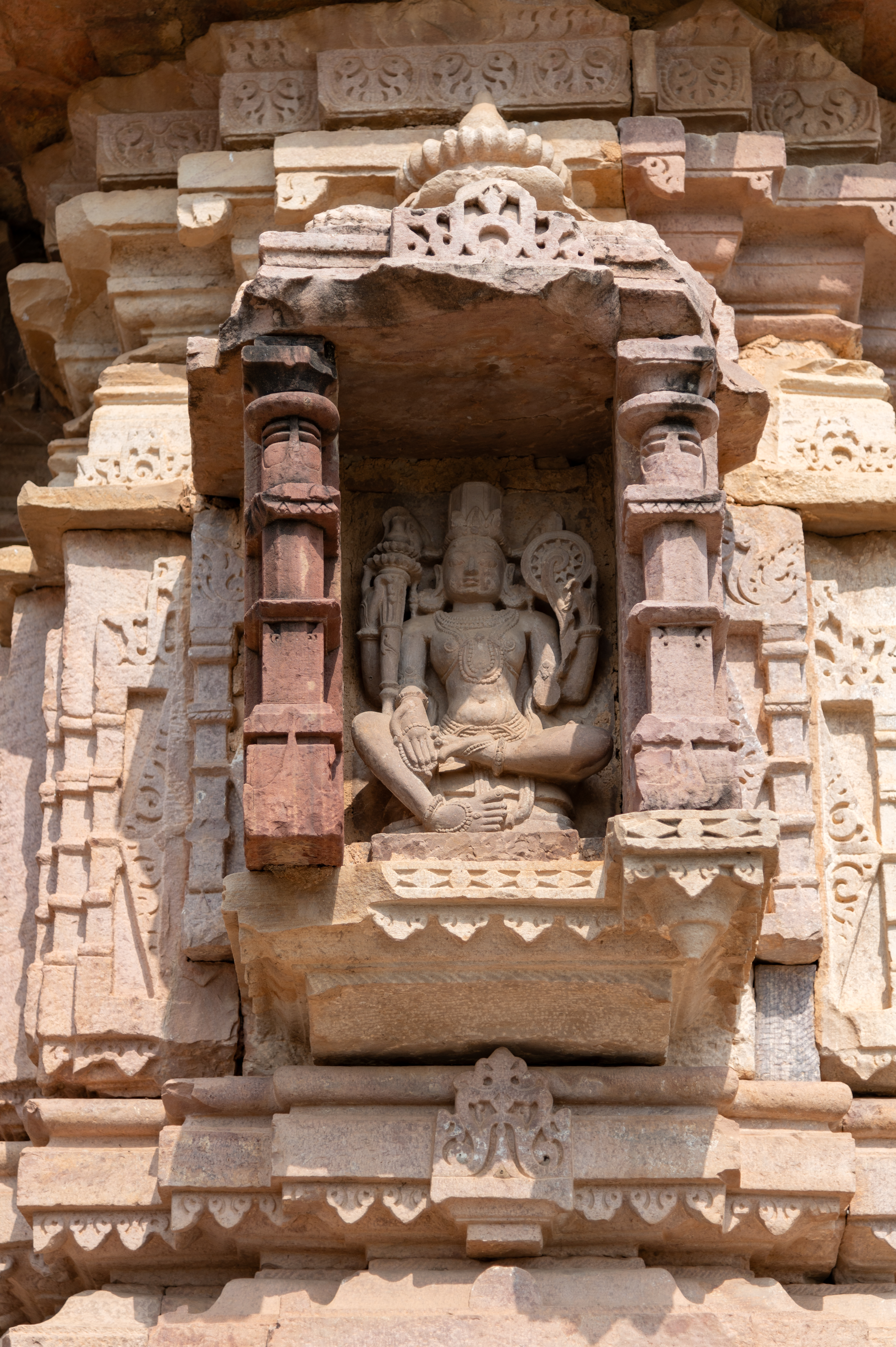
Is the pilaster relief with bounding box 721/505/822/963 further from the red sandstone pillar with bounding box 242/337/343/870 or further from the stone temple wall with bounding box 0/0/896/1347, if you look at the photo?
the red sandstone pillar with bounding box 242/337/343/870

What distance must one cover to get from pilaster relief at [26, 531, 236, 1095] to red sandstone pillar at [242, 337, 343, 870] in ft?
2.98

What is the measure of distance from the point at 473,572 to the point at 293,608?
105 cm

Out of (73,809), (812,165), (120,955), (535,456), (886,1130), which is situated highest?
(812,165)

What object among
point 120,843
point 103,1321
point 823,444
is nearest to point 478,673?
point 120,843

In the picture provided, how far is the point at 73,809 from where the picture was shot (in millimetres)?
6375

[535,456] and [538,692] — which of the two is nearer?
[538,692]

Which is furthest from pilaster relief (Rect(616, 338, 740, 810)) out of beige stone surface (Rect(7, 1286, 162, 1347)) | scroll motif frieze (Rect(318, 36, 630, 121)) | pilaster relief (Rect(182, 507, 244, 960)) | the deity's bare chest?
beige stone surface (Rect(7, 1286, 162, 1347))

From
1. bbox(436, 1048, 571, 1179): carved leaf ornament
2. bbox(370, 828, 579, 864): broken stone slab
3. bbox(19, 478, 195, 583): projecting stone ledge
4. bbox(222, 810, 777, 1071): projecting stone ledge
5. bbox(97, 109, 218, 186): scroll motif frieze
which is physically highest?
bbox(97, 109, 218, 186): scroll motif frieze

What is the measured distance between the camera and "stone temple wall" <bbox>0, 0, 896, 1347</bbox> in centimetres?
549

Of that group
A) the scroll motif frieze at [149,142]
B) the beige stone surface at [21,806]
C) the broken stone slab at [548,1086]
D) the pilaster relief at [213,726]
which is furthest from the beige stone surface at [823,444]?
the beige stone surface at [21,806]

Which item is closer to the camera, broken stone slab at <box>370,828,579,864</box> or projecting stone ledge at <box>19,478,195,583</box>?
broken stone slab at <box>370,828,579,864</box>

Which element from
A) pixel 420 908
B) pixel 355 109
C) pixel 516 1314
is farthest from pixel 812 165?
pixel 516 1314

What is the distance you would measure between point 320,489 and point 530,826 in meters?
1.25

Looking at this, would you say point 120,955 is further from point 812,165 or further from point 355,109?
point 812,165
